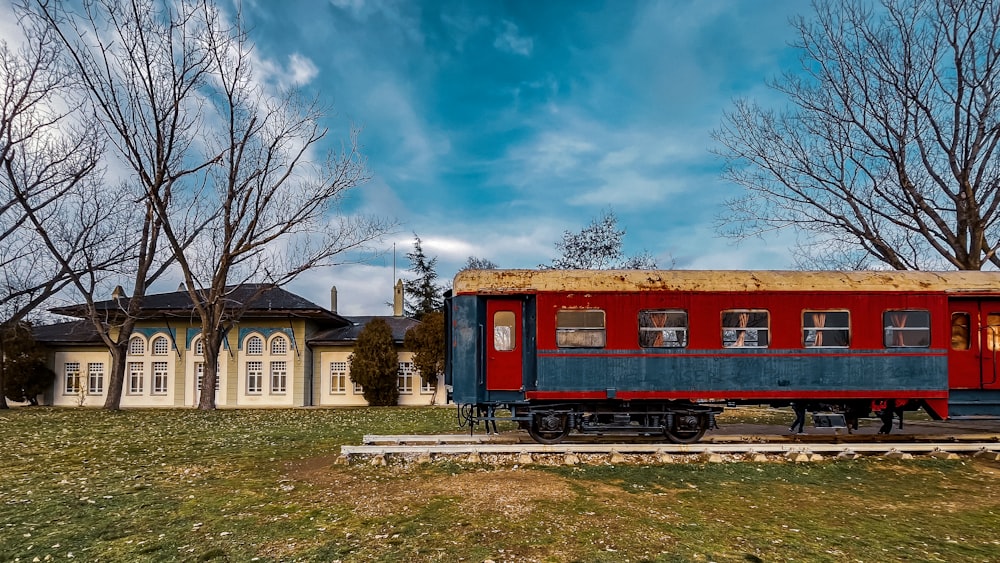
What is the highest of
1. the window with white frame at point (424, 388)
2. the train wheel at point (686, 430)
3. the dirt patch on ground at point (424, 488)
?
the train wheel at point (686, 430)

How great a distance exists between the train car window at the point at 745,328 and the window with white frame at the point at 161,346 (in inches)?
1188

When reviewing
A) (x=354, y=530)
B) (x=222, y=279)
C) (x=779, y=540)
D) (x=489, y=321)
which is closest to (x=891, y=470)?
(x=779, y=540)

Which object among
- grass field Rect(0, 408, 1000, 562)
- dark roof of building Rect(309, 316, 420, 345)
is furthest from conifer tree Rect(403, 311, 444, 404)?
grass field Rect(0, 408, 1000, 562)

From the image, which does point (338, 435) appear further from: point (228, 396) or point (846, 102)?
point (846, 102)

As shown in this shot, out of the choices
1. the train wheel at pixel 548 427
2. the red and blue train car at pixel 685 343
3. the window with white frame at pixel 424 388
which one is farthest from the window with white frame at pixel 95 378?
the train wheel at pixel 548 427

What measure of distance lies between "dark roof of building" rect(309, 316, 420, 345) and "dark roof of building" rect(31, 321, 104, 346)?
39.4 feet

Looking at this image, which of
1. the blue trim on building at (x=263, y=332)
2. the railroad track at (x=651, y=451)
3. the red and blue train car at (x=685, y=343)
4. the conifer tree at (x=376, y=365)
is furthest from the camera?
the blue trim on building at (x=263, y=332)

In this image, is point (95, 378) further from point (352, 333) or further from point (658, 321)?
point (658, 321)

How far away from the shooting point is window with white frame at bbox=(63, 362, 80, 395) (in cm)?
3162

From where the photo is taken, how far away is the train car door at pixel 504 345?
38.0ft

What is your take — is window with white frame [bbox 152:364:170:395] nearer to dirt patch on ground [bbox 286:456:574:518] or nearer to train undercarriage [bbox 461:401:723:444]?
dirt patch on ground [bbox 286:456:574:518]

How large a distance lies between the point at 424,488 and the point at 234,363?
25.7 meters

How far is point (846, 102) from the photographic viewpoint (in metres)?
22.2

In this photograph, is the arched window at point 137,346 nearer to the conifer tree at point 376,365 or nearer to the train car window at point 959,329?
the conifer tree at point 376,365
